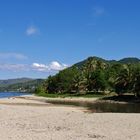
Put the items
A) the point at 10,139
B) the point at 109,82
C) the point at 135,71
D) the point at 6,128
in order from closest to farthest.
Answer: the point at 10,139
the point at 6,128
the point at 135,71
the point at 109,82

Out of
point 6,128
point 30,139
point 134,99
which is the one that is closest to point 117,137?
point 30,139

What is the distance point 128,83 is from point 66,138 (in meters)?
115

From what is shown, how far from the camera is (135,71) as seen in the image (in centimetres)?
14462

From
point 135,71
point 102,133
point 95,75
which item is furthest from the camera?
point 95,75

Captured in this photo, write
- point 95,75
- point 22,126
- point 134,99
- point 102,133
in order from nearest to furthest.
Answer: point 102,133
point 22,126
point 134,99
point 95,75

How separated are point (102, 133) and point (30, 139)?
7705 millimetres

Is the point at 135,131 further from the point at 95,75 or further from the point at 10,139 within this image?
the point at 95,75

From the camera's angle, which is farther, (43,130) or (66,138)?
(43,130)

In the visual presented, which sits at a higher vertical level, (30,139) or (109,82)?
(109,82)

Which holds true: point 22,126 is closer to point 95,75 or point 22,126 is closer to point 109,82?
point 109,82

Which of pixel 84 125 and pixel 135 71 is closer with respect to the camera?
pixel 84 125

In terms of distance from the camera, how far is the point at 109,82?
16688 cm

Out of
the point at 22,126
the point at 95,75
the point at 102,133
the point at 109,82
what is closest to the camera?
the point at 102,133

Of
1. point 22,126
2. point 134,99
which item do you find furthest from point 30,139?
point 134,99
